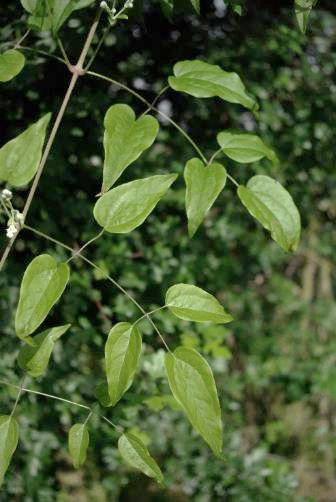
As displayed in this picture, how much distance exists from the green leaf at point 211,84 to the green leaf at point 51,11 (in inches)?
7.5

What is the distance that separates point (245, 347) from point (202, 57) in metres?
1.61

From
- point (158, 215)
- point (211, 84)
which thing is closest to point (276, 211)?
point (211, 84)

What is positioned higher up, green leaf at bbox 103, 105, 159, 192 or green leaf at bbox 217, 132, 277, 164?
green leaf at bbox 103, 105, 159, 192

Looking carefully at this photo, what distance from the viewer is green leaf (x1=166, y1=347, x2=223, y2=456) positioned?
85 cm

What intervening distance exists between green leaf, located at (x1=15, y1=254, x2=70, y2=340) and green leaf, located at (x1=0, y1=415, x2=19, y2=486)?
0.17 m

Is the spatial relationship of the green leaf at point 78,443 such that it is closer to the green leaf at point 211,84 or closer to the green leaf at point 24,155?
the green leaf at point 24,155

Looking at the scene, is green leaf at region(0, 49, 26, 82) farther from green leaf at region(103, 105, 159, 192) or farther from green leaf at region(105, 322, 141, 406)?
green leaf at region(105, 322, 141, 406)

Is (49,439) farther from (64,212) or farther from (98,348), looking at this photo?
(64,212)

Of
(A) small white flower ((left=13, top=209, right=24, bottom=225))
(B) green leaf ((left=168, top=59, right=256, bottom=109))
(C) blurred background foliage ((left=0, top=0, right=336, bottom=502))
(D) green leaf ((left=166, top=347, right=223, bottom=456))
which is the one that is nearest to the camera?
(D) green leaf ((left=166, top=347, right=223, bottom=456))

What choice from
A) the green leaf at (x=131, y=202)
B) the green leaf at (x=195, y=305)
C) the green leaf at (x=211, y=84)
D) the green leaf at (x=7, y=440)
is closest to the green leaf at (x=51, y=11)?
the green leaf at (x=211, y=84)

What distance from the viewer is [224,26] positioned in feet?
6.53

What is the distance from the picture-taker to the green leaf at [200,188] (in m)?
0.94

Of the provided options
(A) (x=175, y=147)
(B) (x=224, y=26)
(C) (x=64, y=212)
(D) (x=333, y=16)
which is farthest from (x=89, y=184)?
(D) (x=333, y=16)

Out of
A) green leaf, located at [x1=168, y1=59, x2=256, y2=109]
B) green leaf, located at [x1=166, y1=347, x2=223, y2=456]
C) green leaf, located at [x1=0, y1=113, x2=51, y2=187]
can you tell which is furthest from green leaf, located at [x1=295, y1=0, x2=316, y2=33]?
green leaf, located at [x1=166, y1=347, x2=223, y2=456]
